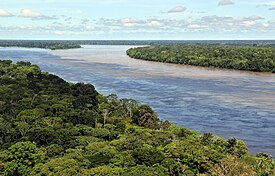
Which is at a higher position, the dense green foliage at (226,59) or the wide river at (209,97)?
the dense green foliage at (226,59)

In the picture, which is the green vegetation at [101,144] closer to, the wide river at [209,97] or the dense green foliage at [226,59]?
the wide river at [209,97]

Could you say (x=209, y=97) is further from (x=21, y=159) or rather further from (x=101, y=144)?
(x=21, y=159)

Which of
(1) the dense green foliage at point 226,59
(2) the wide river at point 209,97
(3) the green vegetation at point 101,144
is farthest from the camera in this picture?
(1) the dense green foliage at point 226,59

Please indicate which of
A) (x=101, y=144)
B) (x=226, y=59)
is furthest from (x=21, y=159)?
(x=226, y=59)

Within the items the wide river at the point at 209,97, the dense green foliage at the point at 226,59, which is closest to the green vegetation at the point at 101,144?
the wide river at the point at 209,97

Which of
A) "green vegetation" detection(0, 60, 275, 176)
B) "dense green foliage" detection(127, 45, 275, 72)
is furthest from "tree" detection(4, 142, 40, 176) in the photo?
"dense green foliage" detection(127, 45, 275, 72)

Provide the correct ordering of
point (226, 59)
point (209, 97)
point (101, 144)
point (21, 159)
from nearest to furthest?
1. point (21, 159)
2. point (101, 144)
3. point (209, 97)
4. point (226, 59)

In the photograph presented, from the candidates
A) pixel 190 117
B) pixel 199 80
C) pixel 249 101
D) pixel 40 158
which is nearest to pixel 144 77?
pixel 199 80

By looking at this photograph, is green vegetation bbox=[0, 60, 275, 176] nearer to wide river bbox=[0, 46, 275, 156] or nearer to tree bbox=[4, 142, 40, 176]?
tree bbox=[4, 142, 40, 176]
